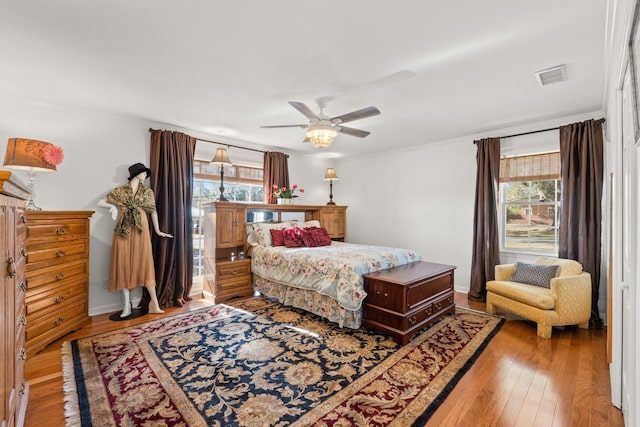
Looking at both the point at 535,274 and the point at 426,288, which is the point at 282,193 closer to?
the point at 426,288

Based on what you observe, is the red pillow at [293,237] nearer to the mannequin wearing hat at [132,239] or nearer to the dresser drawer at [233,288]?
the dresser drawer at [233,288]

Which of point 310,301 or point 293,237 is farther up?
point 293,237

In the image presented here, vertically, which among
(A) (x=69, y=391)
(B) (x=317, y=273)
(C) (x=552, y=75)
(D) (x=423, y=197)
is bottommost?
(A) (x=69, y=391)

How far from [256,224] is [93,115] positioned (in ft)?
8.22

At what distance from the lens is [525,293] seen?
3.16m

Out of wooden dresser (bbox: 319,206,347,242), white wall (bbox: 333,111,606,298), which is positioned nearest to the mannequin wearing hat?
wooden dresser (bbox: 319,206,347,242)

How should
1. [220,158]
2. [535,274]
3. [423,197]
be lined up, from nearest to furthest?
[535,274], [220,158], [423,197]

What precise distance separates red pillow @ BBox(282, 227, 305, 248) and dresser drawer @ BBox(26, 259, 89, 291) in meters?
2.39

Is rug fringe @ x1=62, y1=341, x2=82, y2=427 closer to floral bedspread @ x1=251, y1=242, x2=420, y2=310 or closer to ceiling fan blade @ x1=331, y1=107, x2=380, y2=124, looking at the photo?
floral bedspread @ x1=251, y1=242, x2=420, y2=310

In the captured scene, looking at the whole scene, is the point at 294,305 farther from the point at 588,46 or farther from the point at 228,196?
the point at 588,46

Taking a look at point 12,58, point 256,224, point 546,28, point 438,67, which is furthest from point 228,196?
point 546,28

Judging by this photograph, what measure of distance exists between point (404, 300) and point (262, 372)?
1451mm

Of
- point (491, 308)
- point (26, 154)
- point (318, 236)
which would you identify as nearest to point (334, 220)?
point (318, 236)

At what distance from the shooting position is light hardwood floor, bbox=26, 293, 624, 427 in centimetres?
183
